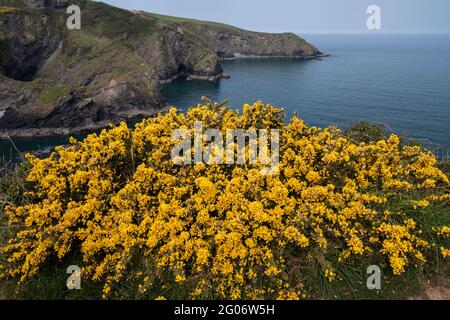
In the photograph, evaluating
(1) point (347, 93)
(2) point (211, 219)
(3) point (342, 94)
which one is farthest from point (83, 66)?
(2) point (211, 219)

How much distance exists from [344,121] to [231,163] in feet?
230

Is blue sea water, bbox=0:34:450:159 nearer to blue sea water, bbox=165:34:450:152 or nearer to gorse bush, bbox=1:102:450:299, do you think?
blue sea water, bbox=165:34:450:152

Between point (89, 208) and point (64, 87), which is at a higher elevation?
point (64, 87)

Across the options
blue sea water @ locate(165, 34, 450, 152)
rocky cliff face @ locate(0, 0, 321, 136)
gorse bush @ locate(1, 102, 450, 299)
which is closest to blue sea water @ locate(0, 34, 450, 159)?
blue sea water @ locate(165, 34, 450, 152)

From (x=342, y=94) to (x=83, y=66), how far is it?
83172mm

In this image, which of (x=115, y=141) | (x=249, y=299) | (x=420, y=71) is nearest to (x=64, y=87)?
(x=115, y=141)

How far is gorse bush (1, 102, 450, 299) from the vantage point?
23.2 ft

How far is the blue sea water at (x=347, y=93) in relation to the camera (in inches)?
2837

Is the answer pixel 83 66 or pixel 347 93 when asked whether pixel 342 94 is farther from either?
pixel 83 66

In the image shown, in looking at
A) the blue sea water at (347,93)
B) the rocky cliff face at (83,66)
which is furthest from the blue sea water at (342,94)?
the rocky cliff face at (83,66)

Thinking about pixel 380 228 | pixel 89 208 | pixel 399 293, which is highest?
pixel 89 208

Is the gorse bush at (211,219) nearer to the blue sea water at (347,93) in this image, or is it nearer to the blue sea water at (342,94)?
the blue sea water at (342,94)

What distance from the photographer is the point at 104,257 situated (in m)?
7.68

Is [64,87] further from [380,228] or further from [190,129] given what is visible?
[380,228]
